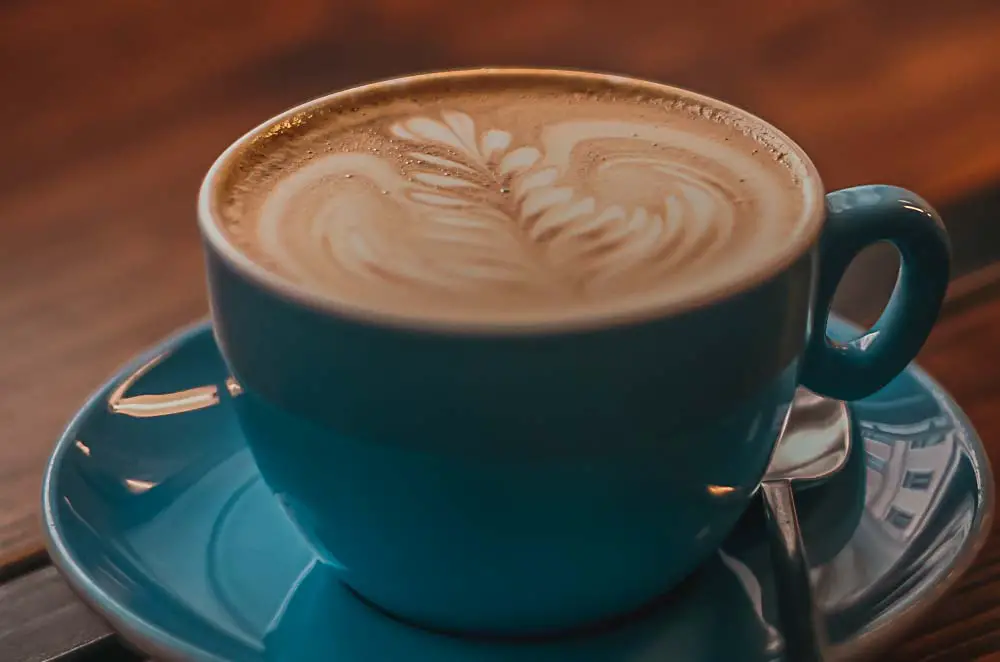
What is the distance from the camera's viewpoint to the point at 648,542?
0.44 metres

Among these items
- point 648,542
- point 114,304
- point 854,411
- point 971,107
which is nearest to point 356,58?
point 114,304

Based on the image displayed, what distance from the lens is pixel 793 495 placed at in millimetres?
542

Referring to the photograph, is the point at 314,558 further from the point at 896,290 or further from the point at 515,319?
the point at 896,290

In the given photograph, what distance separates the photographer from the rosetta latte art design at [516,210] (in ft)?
1.44

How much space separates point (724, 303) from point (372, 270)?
0.48 feet

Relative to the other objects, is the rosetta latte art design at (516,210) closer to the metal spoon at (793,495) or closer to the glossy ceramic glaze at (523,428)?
the glossy ceramic glaze at (523,428)

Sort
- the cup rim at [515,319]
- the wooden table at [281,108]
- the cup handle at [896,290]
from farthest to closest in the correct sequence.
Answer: the wooden table at [281,108]
the cup handle at [896,290]
the cup rim at [515,319]

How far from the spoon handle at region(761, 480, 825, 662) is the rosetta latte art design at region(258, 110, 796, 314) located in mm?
148

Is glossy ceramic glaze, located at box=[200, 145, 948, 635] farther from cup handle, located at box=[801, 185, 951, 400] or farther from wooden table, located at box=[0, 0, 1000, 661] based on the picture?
wooden table, located at box=[0, 0, 1000, 661]

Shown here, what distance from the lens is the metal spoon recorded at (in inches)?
17.4

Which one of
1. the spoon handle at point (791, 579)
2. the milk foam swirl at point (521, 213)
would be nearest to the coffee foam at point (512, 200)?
the milk foam swirl at point (521, 213)

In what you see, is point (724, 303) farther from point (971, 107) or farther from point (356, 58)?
point (356, 58)

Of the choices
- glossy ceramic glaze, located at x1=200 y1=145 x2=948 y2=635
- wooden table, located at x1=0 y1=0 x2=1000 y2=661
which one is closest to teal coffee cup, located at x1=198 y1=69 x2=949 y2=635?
glossy ceramic glaze, located at x1=200 y1=145 x2=948 y2=635

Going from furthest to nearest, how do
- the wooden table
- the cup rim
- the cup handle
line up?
the wooden table, the cup handle, the cup rim
